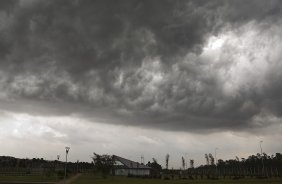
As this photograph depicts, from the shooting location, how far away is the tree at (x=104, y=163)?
95.1 meters

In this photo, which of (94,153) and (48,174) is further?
(94,153)

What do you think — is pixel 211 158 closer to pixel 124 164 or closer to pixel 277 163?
pixel 277 163

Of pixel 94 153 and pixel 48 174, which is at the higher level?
pixel 94 153

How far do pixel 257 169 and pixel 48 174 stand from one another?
13154cm

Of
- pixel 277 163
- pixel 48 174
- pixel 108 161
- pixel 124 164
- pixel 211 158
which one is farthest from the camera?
pixel 211 158

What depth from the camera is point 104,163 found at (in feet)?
324

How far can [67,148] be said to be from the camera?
60.5 metres

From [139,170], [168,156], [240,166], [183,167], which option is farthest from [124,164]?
[240,166]

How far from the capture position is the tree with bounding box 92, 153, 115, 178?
95137 mm

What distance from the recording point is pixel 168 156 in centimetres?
18100

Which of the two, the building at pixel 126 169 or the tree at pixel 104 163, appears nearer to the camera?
the tree at pixel 104 163

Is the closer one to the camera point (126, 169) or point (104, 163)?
point (104, 163)

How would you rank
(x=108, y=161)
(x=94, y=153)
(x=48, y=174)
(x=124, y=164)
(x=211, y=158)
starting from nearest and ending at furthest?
A: (x=48, y=174) → (x=108, y=161) → (x=94, y=153) → (x=124, y=164) → (x=211, y=158)

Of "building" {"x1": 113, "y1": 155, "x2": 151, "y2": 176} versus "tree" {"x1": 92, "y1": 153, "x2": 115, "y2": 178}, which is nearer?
"tree" {"x1": 92, "y1": 153, "x2": 115, "y2": 178}
